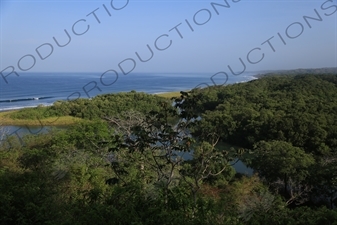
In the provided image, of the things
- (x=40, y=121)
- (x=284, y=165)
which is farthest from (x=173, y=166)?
(x=40, y=121)

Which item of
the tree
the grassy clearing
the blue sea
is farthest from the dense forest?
the blue sea

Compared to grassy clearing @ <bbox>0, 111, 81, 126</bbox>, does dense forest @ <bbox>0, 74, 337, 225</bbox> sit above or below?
below

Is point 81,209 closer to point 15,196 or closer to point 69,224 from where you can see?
point 69,224

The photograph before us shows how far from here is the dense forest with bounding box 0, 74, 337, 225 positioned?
3.37 meters

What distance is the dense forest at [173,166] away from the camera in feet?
11.1

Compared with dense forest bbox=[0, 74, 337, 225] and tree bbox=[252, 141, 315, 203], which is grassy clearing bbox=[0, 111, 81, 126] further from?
tree bbox=[252, 141, 315, 203]

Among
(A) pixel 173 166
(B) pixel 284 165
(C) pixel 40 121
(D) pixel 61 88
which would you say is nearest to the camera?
(A) pixel 173 166

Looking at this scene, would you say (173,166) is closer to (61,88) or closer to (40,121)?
(40,121)

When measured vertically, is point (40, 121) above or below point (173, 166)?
above

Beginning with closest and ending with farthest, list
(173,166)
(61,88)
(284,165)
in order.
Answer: (173,166), (284,165), (61,88)

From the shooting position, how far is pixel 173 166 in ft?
11.5

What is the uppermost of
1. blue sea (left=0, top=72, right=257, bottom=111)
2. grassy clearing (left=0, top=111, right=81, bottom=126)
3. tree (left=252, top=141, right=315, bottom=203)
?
blue sea (left=0, top=72, right=257, bottom=111)

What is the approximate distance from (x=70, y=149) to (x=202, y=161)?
7.51 m

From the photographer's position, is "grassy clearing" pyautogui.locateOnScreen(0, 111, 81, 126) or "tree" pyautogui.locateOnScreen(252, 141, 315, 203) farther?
"grassy clearing" pyautogui.locateOnScreen(0, 111, 81, 126)
